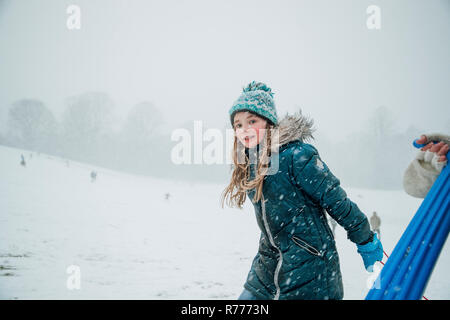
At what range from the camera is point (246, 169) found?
1559 mm

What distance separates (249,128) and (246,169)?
30 cm

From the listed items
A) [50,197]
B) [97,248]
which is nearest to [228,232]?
[97,248]

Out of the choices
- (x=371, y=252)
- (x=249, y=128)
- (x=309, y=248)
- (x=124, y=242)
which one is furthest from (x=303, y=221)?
(x=124, y=242)

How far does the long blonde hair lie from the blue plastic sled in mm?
809

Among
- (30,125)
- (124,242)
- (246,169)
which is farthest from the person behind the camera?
(30,125)

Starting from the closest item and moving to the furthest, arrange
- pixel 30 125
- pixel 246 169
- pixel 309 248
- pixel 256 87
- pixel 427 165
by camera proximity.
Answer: pixel 309 248
pixel 427 165
pixel 246 169
pixel 256 87
pixel 30 125

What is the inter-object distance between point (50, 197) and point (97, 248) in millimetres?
8459

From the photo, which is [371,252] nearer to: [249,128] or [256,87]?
[249,128]

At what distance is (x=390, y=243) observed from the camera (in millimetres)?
10109

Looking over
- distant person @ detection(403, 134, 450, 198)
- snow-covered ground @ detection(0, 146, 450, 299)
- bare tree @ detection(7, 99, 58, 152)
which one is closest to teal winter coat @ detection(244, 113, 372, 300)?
distant person @ detection(403, 134, 450, 198)

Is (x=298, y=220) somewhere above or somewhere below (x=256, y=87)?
below

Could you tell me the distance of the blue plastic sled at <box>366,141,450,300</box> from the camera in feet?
3.55

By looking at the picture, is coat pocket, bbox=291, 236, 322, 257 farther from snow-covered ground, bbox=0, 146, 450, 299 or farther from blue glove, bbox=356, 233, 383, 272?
snow-covered ground, bbox=0, 146, 450, 299
